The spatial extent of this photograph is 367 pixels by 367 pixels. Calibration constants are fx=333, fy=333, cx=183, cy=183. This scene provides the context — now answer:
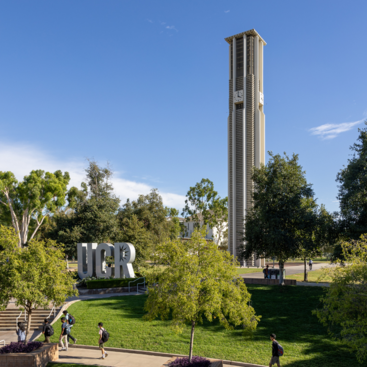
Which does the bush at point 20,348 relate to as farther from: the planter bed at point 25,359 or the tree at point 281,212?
the tree at point 281,212

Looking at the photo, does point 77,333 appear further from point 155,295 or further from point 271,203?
point 271,203

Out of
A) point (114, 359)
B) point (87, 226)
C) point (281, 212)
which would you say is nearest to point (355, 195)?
point (281, 212)

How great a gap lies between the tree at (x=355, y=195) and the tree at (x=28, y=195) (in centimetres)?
3972

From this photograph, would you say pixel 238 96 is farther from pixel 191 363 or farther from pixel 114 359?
pixel 191 363

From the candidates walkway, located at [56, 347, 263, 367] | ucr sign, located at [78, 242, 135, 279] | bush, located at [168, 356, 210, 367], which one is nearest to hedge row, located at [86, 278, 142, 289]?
ucr sign, located at [78, 242, 135, 279]

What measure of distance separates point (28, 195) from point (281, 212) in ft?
123

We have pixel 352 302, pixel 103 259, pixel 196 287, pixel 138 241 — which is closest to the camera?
pixel 352 302

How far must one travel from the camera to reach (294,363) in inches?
512

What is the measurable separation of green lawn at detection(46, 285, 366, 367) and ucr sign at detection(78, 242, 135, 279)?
7.41 metres

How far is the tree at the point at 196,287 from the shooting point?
37.8 feet

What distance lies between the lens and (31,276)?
586 inches

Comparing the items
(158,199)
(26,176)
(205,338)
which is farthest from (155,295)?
(158,199)

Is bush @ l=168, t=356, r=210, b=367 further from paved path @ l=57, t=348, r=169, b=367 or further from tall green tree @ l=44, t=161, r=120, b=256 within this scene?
tall green tree @ l=44, t=161, r=120, b=256

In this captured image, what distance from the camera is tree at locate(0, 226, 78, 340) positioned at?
1451 centimetres
